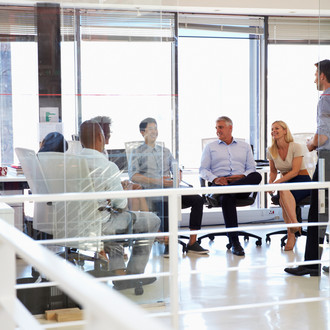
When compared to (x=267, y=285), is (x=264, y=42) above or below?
above

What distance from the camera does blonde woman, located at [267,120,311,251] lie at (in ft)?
17.1

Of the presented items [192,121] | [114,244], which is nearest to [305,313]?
[114,244]

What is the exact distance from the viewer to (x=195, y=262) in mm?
4777

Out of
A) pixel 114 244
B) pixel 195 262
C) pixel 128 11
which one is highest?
pixel 128 11

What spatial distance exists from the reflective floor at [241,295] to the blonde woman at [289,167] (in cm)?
35

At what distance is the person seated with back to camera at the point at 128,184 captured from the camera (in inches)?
128

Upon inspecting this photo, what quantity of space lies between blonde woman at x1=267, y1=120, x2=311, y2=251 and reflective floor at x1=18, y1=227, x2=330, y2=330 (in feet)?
1.16

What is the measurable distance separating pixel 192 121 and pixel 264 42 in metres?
1.16

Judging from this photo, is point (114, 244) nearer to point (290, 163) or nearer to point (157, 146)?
point (157, 146)

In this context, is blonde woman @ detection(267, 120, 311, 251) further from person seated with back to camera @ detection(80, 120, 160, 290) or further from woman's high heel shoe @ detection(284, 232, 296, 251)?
person seated with back to camera @ detection(80, 120, 160, 290)

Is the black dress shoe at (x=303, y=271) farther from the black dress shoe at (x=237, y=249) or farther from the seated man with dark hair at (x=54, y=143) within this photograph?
the seated man with dark hair at (x=54, y=143)

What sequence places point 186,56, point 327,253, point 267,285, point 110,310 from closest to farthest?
1. point 110,310
2. point 327,253
3. point 267,285
4. point 186,56

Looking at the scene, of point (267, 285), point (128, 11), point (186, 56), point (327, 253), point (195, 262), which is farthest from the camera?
point (186, 56)

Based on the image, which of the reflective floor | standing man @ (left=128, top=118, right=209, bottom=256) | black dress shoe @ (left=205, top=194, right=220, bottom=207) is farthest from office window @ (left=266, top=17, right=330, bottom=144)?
standing man @ (left=128, top=118, right=209, bottom=256)
